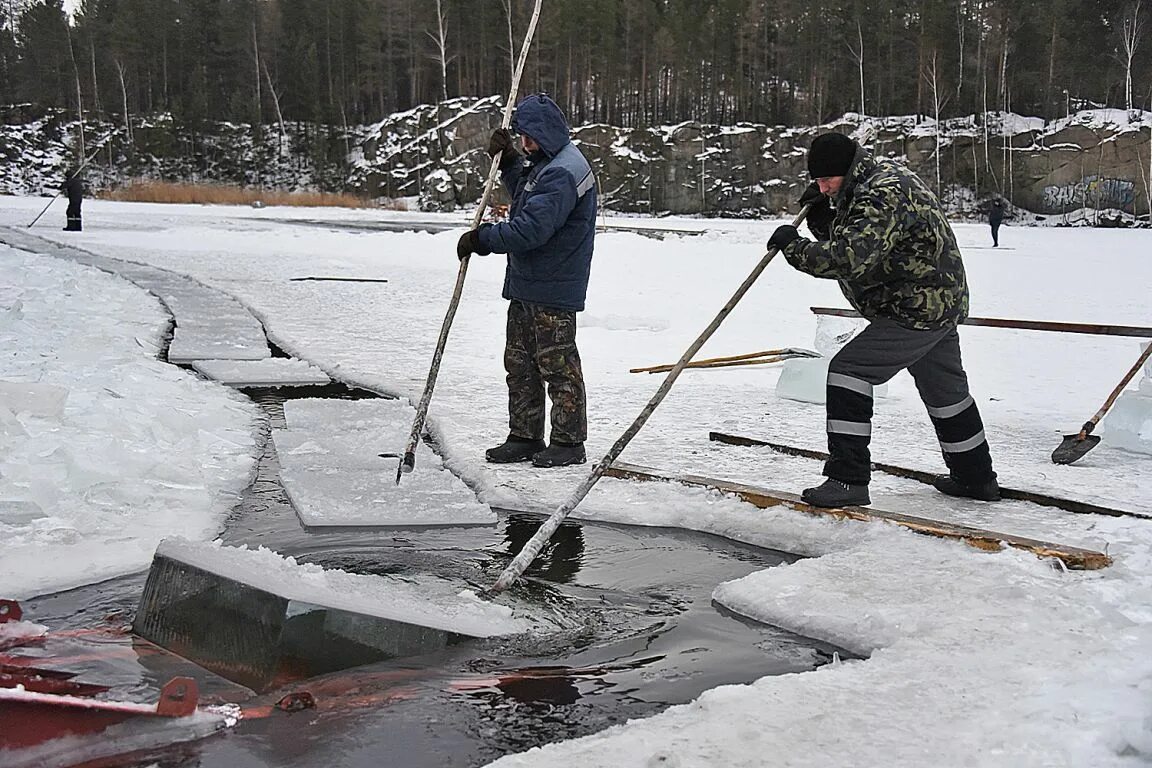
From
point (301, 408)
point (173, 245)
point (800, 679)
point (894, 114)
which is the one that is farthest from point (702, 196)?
point (800, 679)

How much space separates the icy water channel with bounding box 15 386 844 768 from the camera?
7.98 ft

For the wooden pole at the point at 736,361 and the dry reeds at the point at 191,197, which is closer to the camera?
the wooden pole at the point at 736,361

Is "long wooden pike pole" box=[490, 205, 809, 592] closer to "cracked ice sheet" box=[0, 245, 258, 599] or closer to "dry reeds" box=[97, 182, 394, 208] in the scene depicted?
"cracked ice sheet" box=[0, 245, 258, 599]

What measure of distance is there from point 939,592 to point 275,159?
190ft

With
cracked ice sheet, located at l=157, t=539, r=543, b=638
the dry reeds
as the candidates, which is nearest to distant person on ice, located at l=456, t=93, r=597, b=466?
cracked ice sheet, located at l=157, t=539, r=543, b=638

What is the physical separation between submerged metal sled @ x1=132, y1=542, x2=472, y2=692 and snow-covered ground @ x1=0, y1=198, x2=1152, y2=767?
24.9 inches

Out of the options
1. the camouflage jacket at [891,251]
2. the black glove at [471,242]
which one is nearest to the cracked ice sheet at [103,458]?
the black glove at [471,242]

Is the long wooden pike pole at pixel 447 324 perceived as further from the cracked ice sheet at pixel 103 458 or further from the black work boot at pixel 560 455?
the cracked ice sheet at pixel 103 458

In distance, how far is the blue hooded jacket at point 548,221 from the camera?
4871mm

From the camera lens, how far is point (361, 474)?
482cm

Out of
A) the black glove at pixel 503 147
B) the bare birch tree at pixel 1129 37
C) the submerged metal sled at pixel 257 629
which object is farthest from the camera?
the bare birch tree at pixel 1129 37

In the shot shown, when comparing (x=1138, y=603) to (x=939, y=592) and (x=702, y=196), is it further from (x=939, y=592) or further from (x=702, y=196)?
(x=702, y=196)

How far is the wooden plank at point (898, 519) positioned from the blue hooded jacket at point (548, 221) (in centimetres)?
95

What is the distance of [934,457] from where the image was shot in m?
5.48
